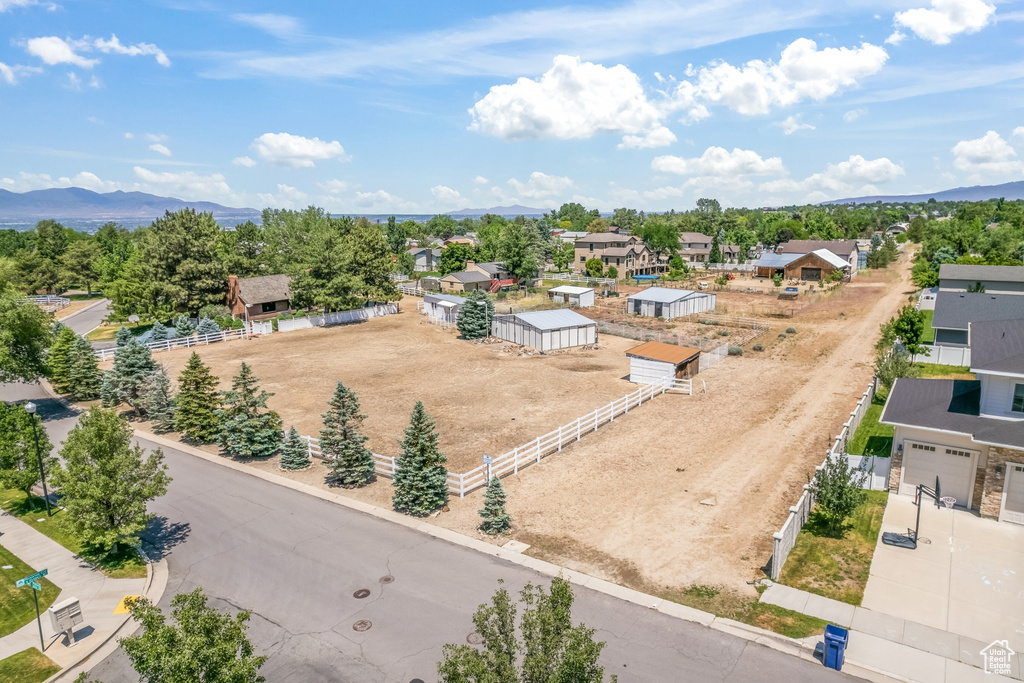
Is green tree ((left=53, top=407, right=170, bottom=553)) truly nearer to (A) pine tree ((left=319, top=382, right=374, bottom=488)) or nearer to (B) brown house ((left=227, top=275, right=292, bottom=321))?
(A) pine tree ((left=319, top=382, right=374, bottom=488))

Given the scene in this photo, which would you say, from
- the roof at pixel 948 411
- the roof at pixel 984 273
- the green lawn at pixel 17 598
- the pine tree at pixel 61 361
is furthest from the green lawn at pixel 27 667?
the roof at pixel 984 273

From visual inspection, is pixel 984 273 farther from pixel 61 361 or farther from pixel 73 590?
pixel 61 361

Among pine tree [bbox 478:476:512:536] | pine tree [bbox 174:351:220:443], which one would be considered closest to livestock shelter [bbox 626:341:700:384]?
pine tree [bbox 478:476:512:536]

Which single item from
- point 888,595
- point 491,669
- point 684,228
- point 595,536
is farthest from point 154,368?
point 684,228

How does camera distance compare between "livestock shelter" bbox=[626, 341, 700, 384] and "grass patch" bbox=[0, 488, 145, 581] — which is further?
"livestock shelter" bbox=[626, 341, 700, 384]

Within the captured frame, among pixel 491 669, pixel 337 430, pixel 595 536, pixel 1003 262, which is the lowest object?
pixel 595 536

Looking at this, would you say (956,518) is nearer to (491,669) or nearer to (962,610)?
(962,610)

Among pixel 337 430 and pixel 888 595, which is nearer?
pixel 888 595
